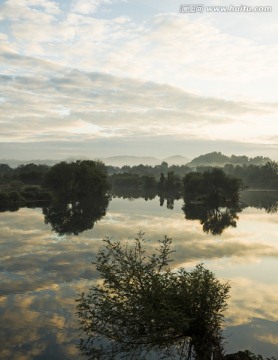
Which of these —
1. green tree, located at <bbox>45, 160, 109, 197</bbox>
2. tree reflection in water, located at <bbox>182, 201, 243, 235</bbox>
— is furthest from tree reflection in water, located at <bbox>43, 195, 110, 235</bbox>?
green tree, located at <bbox>45, 160, 109, 197</bbox>

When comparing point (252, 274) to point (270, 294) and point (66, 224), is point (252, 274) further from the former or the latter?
point (66, 224)

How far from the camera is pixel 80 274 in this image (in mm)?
43750

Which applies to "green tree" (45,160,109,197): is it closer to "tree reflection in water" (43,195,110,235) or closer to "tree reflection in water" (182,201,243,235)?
"tree reflection in water" (43,195,110,235)

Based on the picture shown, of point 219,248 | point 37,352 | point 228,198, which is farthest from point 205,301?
point 228,198

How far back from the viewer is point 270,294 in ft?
125

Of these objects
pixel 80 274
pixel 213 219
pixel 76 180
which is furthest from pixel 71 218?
pixel 76 180

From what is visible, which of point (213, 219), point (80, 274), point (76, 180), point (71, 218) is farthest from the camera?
point (76, 180)

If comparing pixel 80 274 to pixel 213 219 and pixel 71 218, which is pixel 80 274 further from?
pixel 213 219

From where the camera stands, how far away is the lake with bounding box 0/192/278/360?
Result: 26.8 meters

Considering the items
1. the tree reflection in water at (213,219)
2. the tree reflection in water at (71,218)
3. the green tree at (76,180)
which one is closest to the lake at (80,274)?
the tree reflection in water at (213,219)

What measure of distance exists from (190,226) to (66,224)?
1110 inches

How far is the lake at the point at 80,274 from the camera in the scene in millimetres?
26812

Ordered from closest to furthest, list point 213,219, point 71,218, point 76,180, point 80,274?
point 80,274
point 71,218
point 213,219
point 76,180

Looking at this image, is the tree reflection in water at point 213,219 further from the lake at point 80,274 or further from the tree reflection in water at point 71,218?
the tree reflection in water at point 71,218
